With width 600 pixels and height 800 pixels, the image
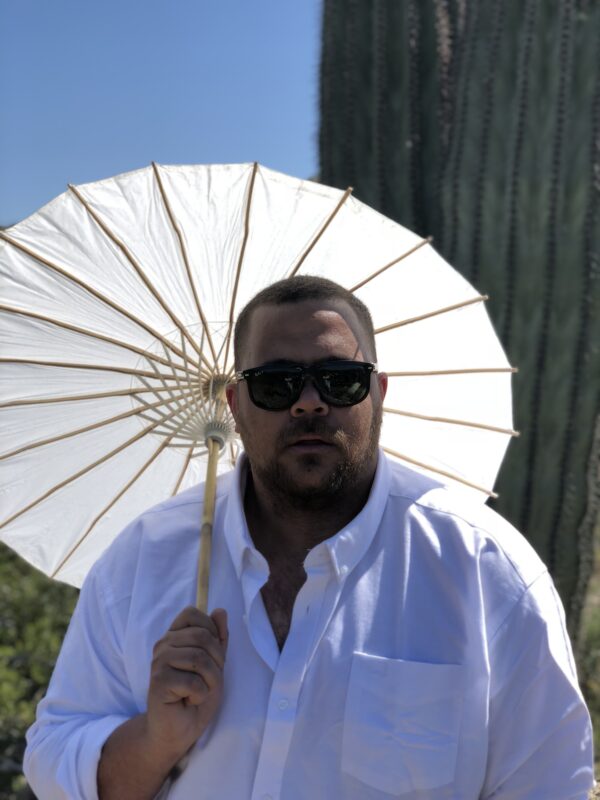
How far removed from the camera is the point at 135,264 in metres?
2.44

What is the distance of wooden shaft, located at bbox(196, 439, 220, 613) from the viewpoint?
1929 millimetres

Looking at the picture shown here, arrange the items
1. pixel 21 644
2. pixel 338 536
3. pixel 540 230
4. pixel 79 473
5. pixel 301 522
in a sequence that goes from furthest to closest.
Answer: pixel 21 644 → pixel 540 230 → pixel 79 473 → pixel 301 522 → pixel 338 536

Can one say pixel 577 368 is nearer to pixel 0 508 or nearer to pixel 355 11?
pixel 355 11

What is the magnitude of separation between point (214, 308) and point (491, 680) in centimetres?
115

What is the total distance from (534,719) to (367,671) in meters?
0.31

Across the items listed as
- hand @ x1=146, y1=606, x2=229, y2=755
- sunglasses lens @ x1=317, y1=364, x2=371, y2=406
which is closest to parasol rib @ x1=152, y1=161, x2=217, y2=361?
sunglasses lens @ x1=317, y1=364, x2=371, y2=406

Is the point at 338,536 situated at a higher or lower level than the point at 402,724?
higher

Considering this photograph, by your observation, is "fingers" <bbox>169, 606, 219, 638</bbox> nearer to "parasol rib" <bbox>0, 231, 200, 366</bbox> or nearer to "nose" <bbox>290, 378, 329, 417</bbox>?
"nose" <bbox>290, 378, 329, 417</bbox>

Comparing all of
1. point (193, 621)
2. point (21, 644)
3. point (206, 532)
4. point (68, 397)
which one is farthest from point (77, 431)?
point (21, 644)

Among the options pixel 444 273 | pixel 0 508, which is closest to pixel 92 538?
pixel 0 508

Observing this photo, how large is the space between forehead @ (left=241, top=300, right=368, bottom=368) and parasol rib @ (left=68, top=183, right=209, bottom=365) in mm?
386

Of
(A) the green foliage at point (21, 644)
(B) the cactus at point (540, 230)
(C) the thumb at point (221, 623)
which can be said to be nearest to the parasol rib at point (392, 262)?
(C) the thumb at point (221, 623)

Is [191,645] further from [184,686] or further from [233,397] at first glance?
[233,397]

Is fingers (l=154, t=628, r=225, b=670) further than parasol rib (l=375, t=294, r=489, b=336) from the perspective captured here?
No
